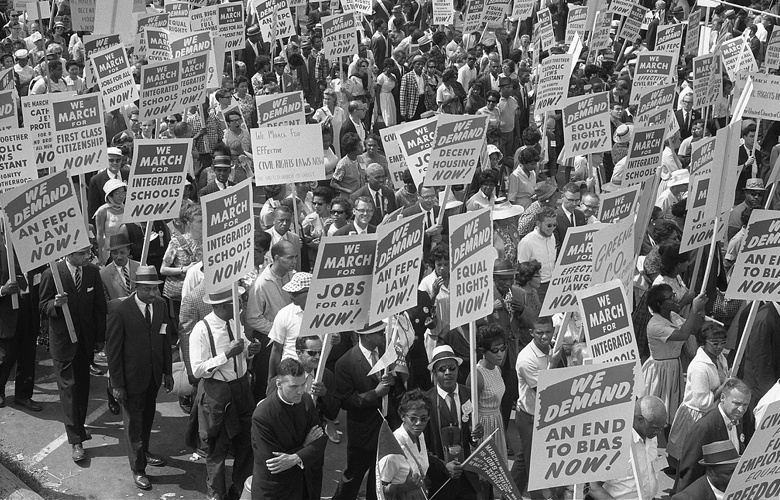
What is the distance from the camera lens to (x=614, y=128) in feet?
57.3

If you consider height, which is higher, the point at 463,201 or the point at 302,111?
the point at 302,111

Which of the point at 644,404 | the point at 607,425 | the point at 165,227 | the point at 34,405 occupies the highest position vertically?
the point at 607,425

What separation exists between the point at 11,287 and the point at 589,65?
46.0 feet

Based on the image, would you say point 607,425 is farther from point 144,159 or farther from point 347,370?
point 144,159

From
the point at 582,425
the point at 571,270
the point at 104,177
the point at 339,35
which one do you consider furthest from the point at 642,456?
the point at 339,35

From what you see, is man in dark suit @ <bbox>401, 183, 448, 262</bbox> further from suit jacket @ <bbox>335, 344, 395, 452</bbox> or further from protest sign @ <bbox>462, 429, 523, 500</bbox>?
protest sign @ <bbox>462, 429, 523, 500</bbox>

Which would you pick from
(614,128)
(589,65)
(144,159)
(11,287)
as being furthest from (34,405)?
(589,65)

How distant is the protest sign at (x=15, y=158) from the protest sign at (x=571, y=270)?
19.2 feet

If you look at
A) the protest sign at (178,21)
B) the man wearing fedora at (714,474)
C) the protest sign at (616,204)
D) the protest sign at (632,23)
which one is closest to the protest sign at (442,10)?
the protest sign at (632,23)

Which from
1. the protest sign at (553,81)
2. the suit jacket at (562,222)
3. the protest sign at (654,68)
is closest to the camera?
the suit jacket at (562,222)

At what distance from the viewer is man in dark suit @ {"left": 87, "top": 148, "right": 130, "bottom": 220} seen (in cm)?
1365

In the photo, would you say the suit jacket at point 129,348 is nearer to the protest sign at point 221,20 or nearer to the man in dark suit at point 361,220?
the man in dark suit at point 361,220

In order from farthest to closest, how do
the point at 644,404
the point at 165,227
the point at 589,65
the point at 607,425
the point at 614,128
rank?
the point at 589,65 → the point at 614,128 → the point at 165,227 → the point at 644,404 → the point at 607,425

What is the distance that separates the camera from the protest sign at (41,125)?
12477 mm
